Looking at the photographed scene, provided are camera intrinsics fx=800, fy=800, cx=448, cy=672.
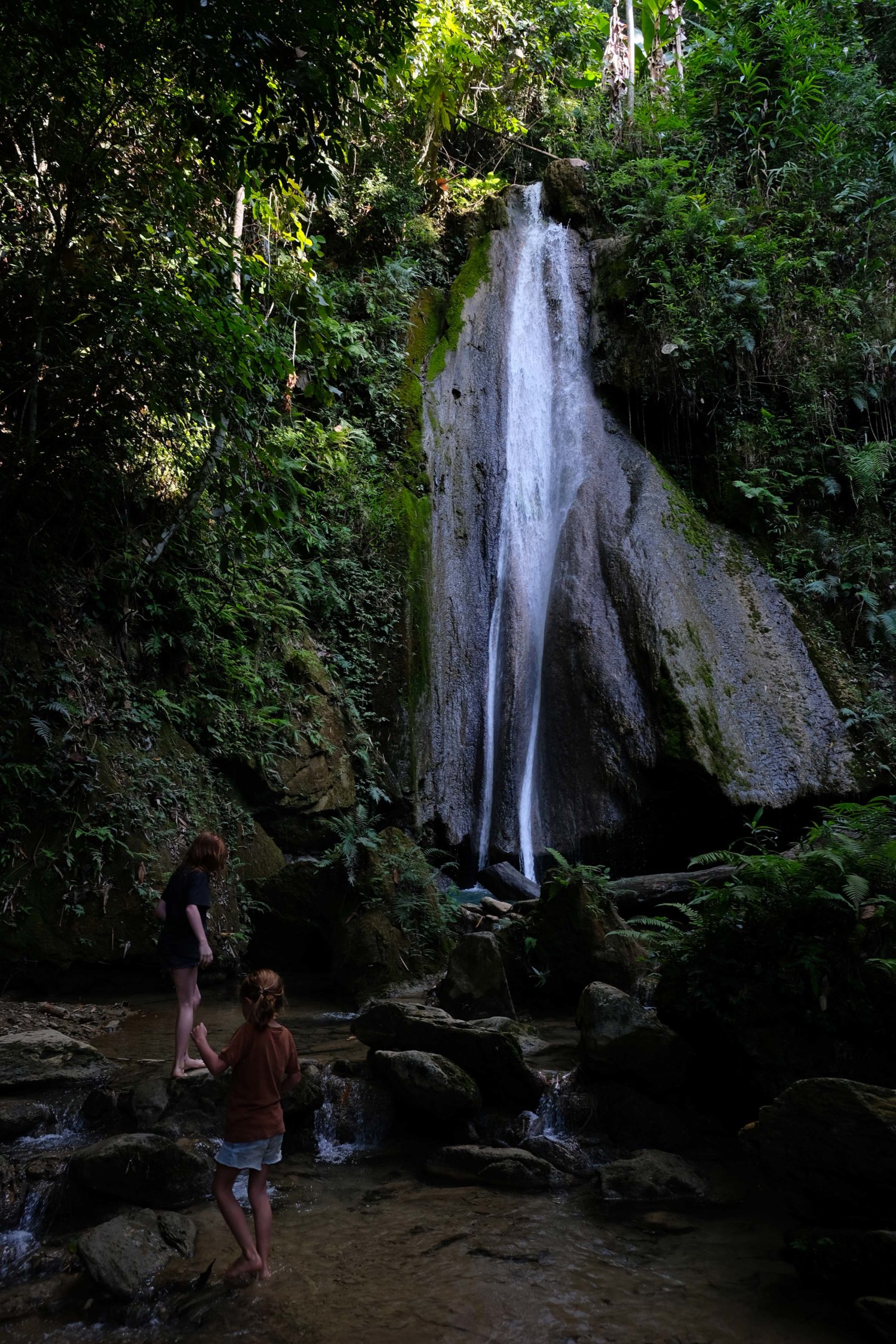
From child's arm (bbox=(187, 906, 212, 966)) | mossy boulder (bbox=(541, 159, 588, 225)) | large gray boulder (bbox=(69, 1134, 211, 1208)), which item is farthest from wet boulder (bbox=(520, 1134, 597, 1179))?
mossy boulder (bbox=(541, 159, 588, 225))

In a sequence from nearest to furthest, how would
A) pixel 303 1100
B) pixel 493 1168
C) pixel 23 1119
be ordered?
pixel 493 1168 < pixel 23 1119 < pixel 303 1100

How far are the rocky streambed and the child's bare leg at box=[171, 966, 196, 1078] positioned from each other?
0.11 meters

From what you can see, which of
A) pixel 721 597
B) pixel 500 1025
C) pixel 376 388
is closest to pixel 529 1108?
pixel 500 1025

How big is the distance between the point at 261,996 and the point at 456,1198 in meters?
1.46

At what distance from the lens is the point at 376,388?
40.4 feet

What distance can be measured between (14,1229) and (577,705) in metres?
7.85

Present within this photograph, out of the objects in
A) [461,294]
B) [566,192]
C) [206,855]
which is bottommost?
[206,855]

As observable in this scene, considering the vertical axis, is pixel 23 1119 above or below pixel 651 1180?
above

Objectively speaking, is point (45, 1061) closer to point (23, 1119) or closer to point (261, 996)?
point (23, 1119)

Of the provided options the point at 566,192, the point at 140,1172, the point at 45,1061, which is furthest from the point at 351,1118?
the point at 566,192

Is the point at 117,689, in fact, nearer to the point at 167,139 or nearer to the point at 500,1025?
the point at 500,1025

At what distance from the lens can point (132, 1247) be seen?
121 inches

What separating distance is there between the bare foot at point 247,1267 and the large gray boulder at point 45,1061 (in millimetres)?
1896

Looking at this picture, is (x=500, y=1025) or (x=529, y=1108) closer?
(x=529, y=1108)
